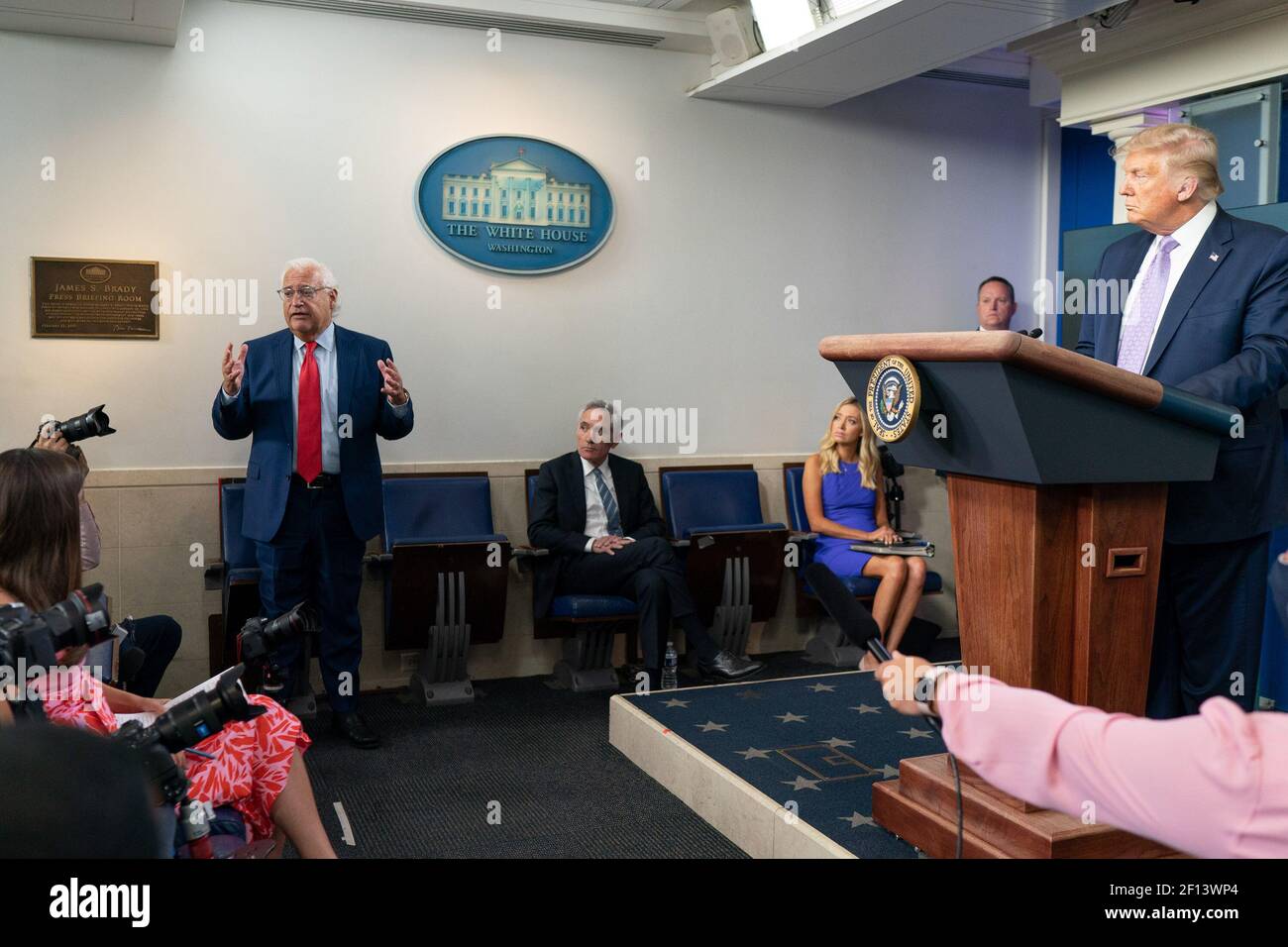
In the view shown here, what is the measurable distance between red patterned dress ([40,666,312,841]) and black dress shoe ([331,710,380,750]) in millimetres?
1847

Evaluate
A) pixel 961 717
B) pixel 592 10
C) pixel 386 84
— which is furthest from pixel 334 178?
pixel 961 717

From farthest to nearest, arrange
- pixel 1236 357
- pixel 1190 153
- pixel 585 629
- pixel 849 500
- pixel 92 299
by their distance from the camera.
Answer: pixel 849 500 → pixel 585 629 → pixel 92 299 → pixel 1190 153 → pixel 1236 357

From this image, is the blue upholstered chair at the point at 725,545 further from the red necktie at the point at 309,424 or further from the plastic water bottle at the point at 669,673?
the red necktie at the point at 309,424

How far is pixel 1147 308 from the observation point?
2.78 metres

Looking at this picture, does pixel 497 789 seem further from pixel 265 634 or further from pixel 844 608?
pixel 844 608

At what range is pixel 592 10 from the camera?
5387mm

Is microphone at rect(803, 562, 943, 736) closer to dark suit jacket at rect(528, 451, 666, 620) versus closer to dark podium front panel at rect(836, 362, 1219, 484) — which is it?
dark podium front panel at rect(836, 362, 1219, 484)

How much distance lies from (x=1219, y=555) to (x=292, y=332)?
11.0ft

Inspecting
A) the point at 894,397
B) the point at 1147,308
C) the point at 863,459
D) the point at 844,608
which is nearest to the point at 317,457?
the point at 894,397

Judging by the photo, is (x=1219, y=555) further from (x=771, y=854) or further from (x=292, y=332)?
(x=292, y=332)

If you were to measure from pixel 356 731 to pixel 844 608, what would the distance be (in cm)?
332

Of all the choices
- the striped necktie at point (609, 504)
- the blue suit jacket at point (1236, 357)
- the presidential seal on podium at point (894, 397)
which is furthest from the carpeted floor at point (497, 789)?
the blue suit jacket at point (1236, 357)

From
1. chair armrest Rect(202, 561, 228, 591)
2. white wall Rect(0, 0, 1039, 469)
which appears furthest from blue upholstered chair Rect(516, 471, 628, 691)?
chair armrest Rect(202, 561, 228, 591)

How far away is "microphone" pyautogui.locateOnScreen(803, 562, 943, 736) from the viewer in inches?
56.4
